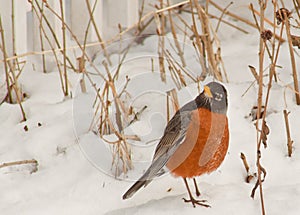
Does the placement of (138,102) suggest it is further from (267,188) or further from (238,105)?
(267,188)

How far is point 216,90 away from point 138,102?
37.1 inches

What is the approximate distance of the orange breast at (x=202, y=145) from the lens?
2.42 meters

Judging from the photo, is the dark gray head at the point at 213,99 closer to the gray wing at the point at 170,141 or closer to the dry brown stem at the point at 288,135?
the gray wing at the point at 170,141

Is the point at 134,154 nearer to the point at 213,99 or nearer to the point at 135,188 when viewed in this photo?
the point at 135,188

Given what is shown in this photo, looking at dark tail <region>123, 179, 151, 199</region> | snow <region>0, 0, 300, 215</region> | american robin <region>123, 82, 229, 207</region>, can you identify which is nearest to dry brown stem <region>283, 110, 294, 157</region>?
snow <region>0, 0, 300, 215</region>

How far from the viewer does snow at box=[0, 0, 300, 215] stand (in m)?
2.61

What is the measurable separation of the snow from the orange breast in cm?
16

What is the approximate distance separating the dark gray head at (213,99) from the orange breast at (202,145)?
2cm

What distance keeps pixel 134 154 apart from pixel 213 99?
656mm

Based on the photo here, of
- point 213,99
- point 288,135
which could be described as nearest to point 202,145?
point 213,99

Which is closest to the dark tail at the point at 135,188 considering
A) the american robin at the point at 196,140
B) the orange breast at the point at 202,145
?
the american robin at the point at 196,140

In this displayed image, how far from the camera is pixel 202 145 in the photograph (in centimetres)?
242

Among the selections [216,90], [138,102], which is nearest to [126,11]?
[138,102]

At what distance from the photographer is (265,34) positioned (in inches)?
88.9
